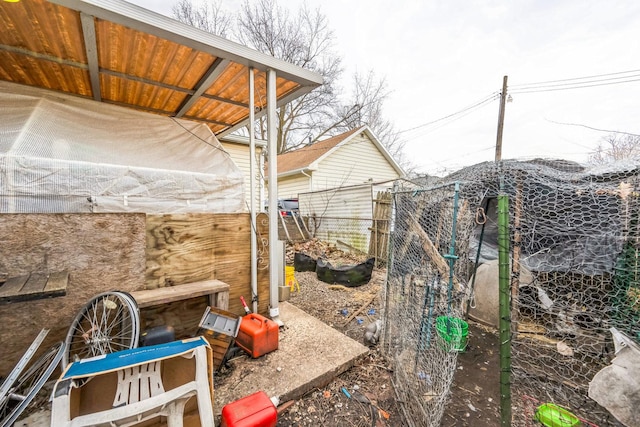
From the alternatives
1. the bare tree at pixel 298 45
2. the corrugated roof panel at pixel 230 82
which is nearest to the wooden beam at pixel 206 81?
the corrugated roof panel at pixel 230 82

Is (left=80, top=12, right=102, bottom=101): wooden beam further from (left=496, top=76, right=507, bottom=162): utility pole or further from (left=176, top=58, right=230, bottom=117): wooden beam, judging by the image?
(left=496, top=76, right=507, bottom=162): utility pole

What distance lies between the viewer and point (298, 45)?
12.8m

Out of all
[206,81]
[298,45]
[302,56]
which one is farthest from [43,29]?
[298,45]

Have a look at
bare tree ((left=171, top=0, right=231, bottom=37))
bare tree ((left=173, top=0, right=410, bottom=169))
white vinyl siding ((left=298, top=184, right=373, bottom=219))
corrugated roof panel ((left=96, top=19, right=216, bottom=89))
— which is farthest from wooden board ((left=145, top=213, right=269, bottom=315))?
bare tree ((left=171, top=0, right=231, bottom=37))

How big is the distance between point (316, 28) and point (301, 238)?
38.6ft

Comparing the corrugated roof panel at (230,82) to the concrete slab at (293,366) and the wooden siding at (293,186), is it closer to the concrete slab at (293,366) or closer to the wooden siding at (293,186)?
the concrete slab at (293,366)

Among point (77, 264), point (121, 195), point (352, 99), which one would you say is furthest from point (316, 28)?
point (77, 264)

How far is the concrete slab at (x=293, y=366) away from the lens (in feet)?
6.22

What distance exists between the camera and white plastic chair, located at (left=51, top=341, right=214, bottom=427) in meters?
1.09

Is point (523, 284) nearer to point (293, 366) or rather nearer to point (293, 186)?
point (293, 366)

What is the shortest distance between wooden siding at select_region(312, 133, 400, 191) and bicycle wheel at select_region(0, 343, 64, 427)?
29.5ft

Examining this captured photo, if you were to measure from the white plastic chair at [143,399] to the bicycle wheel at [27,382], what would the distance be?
1.78 feet

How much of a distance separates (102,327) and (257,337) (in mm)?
1258

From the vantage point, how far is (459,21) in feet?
26.5
